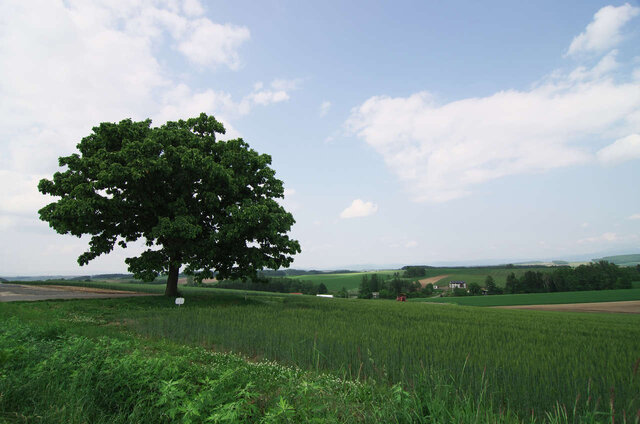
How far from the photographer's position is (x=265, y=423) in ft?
11.3

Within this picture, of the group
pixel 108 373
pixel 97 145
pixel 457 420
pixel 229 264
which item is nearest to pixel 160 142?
pixel 97 145

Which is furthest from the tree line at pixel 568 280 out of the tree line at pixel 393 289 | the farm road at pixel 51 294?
the farm road at pixel 51 294

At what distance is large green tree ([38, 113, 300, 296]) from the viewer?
1884cm

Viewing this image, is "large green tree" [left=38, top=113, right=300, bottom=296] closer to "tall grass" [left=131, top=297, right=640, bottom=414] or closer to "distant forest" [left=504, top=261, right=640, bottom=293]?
"tall grass" [left=131, top=297, right=640, bottom=414]

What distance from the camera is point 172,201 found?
73.6ft

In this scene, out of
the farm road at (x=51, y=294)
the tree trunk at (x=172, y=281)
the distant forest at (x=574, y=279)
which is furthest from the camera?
the distant forest at (x=574, y=279)

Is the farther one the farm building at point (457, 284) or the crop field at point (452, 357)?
the farm building at point (457, 284)

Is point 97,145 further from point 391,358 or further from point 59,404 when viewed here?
point 391,358

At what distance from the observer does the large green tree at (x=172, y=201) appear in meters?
18.8

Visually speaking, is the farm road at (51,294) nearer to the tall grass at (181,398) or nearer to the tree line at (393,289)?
the tall grass at (181,398)

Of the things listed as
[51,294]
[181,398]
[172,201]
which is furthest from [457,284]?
[181,398]

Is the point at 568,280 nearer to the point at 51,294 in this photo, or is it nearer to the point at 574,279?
the point at 574,279

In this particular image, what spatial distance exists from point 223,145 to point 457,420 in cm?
2319

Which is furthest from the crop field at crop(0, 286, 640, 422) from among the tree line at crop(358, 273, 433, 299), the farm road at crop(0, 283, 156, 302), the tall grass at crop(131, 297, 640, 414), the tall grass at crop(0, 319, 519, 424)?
the tree line at crop(358, 273, 433, 299)
